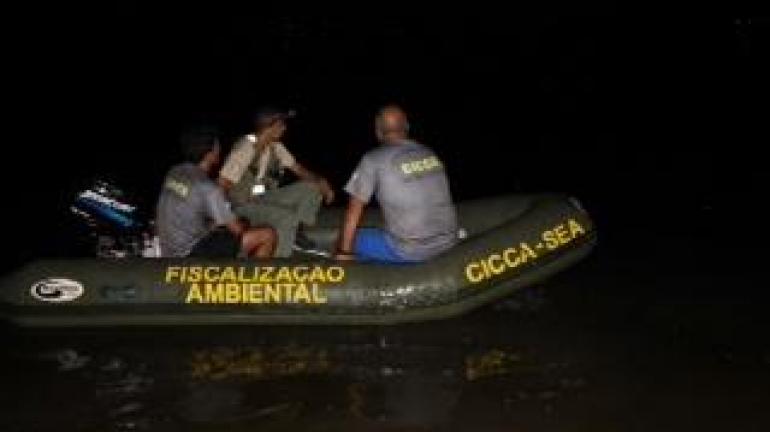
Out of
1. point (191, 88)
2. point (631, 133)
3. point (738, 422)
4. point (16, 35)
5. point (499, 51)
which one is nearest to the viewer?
point (738, 422)

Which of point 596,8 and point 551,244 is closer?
point 551,244

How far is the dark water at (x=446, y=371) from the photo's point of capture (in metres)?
6.46

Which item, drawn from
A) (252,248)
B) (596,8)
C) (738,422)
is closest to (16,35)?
(596,8)

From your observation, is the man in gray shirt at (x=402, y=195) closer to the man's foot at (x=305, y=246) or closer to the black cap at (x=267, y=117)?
the man's foot at (x=305, y=246)

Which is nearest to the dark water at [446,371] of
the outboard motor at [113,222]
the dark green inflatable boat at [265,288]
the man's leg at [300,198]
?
the dark green inflatable boat at [265,288]

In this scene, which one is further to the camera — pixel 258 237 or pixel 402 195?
pixel 258 237

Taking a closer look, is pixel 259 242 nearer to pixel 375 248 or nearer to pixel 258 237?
pixel 258 237

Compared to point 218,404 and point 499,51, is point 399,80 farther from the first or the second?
point 218,404

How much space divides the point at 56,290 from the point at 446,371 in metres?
3.03

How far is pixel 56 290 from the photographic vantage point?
855cm

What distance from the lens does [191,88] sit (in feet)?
121

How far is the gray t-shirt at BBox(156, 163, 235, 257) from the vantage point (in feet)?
27.5

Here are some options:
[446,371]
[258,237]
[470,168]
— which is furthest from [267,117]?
[470,168]

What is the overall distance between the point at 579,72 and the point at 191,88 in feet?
42.3
